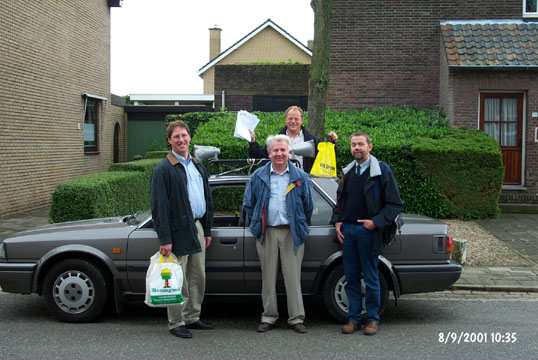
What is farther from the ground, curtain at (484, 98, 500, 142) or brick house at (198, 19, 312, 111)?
brick house at (198, 19, 312, 111)

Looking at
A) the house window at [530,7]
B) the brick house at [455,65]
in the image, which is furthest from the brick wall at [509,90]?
the house window at [530,7]

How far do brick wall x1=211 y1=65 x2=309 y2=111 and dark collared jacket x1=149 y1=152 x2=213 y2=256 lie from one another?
15.8 metres

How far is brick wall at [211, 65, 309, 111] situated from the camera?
20969mm

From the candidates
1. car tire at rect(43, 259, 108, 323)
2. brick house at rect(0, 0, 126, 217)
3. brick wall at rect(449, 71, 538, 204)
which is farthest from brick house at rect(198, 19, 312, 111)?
car tire at rect(43, 259, 108, 323)

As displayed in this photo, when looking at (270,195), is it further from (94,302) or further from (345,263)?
(94,302)

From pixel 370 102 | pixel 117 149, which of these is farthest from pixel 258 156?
pixel 117 149

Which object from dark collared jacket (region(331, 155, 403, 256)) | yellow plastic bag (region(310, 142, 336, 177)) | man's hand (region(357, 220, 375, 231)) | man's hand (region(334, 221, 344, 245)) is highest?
yellow plastic bag (region(310, 142, 336, 177))

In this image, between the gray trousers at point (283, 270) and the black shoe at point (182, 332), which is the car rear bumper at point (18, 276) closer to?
the black shoe at point (182, 332)

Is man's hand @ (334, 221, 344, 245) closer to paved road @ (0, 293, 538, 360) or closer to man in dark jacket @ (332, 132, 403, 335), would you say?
man in dark jacket @ (332, 132, 403, 335)

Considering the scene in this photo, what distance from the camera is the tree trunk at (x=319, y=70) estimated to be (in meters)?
9.34

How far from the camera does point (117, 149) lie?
24.1 metres

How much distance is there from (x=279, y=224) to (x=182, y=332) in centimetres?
130

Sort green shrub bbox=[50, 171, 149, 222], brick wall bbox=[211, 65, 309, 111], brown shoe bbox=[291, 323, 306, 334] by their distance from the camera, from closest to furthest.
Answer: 1. brown shoe bbox=[291, 323, 306, 334]
2. green shrub bbox=[50, 171, 149, 222]
3. brick wall bbox=[211, 65, 309, 111]

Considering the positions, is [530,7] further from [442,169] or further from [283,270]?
[283,270]
